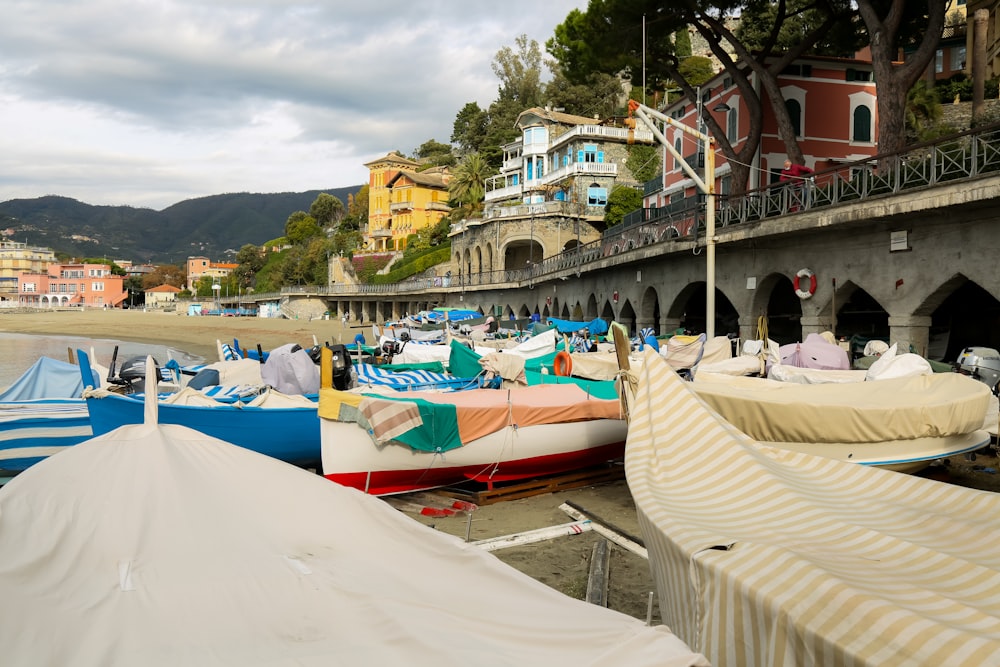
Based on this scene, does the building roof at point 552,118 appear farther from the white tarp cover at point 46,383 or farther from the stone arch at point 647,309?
the white tarp cover at point 46,383

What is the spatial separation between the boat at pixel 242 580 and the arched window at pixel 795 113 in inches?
1257

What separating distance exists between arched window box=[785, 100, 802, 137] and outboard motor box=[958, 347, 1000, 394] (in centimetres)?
1860

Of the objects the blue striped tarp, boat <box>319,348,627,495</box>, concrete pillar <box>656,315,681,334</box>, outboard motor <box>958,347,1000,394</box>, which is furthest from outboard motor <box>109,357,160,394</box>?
concrete pillar <box>656,315,681,334</box>

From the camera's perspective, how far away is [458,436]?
10.4 m

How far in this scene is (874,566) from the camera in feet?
12.9

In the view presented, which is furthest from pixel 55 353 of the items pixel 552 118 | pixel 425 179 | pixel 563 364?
pixel 425 179

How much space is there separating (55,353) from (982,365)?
4587 centimetres

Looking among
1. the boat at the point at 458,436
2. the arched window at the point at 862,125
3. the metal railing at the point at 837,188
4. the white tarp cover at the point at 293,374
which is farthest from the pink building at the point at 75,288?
the boat at the point at 458,436

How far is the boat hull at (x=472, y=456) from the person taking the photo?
393 inches

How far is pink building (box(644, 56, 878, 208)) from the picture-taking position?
31500mm

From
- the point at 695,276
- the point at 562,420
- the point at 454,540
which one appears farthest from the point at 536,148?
the point at 454,540

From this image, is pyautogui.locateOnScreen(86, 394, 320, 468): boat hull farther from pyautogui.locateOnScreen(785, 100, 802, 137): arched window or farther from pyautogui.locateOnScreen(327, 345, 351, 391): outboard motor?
pyautogui.locateOnScreen(785, 100, 802, 137): arched window

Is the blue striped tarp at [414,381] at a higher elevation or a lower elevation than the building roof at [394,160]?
lower

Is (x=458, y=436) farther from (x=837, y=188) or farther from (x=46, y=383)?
(x=837, y=188)
